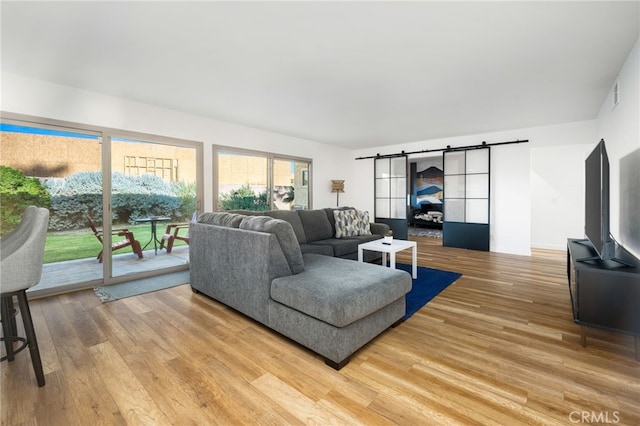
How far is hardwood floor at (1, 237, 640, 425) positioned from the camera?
1420 mm

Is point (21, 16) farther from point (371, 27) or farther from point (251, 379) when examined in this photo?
point (251, 379)

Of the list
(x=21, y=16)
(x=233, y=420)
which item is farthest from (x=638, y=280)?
(x=21, y=16)

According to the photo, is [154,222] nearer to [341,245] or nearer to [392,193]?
[341,245]

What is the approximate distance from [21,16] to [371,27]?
2550 mm

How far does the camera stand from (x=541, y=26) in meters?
2.07

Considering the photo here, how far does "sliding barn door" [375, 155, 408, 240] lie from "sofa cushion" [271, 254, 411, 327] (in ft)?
15.2

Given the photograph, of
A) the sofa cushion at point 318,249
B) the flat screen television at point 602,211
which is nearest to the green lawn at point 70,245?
the sofa cushion at point 318,249

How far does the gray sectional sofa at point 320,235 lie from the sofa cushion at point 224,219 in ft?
2.32

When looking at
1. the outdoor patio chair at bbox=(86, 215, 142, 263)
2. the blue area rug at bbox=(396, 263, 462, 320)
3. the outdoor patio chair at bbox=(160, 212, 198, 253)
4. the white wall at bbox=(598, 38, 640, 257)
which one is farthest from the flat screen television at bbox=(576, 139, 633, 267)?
the outdoor patio chair at bbox=(86, 215, 142, 263)

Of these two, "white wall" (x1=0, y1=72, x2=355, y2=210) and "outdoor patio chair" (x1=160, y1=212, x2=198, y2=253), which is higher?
"white wall" (x1=0, y1=72, x2=355, y2=210)

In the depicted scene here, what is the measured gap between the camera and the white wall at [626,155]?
2.31 m

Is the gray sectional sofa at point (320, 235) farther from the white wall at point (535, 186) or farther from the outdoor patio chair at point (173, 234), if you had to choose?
the white wall at point (535, 186)

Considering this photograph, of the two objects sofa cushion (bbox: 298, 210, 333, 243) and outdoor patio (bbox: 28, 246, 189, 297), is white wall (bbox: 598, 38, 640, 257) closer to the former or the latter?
sofa cushion (bbox: 298, 210, 333, 243)

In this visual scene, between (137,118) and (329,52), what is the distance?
9.38ft
